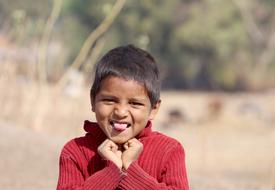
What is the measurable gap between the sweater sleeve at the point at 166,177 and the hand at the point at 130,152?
0.09 feet

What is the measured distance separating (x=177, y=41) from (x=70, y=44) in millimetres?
5668

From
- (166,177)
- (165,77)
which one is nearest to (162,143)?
(166,177)

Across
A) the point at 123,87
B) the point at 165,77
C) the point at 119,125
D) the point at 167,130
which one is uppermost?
the point at 165,77

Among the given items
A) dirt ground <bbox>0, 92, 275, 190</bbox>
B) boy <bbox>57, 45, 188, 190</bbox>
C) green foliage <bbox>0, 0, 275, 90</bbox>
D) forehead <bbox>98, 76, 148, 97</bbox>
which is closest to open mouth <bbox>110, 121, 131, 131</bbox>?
boy <bbox>57, 45, 188, 190</bbox>

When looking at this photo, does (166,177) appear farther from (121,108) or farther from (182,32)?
(182,32)

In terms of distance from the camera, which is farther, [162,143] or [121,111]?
[162,143]

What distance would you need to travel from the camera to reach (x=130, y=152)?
3303 millimetres

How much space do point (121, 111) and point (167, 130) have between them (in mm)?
18951

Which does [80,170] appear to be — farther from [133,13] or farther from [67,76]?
[133,13]

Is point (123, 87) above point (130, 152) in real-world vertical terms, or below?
above

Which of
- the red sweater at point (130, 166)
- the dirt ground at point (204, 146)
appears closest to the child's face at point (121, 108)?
the red sweater at point (130, 166)

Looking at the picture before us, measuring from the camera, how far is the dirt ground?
802cm

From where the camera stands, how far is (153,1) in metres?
40.0

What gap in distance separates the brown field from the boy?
3689 mm
